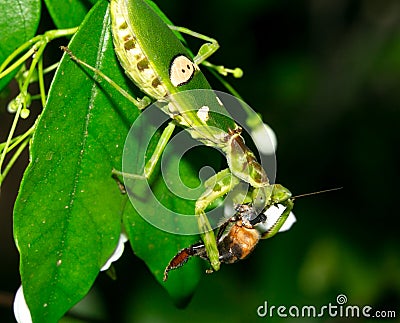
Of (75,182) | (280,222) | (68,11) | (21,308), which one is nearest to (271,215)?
(280,222)

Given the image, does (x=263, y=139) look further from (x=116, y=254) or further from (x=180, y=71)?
(x=116, y=254)

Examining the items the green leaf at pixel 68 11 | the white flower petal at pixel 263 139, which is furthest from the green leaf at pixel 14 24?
the white flower petal at pixel 263 139

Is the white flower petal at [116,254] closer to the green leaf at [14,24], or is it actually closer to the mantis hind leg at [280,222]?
the mantis hind leg at [280,222]

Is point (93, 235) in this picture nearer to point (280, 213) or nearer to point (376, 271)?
point (280, 213)

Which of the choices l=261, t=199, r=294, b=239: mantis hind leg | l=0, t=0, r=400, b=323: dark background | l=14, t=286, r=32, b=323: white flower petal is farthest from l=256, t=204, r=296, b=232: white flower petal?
l=0, t=0, r=400, b=323: dark background

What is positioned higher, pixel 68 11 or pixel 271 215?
pixel 68 11

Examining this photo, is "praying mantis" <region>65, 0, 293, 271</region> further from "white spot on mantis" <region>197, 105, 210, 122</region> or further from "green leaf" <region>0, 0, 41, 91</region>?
"green leaf" <region>0, 0, 41, 91</region>
